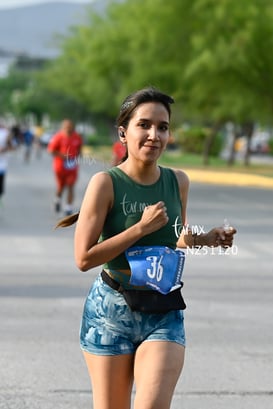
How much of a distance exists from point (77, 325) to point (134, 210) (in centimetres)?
486

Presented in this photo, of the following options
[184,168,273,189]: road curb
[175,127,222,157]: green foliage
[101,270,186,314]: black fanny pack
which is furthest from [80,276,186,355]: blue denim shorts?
[175,127,222,157]: green foliage

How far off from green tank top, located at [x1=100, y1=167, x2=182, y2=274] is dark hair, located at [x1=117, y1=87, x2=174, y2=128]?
0.22 metres

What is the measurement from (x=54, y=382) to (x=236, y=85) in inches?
1274

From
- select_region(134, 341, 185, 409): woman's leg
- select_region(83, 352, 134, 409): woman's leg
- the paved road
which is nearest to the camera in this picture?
select_region(134, 341, 185, 409): woman's leg

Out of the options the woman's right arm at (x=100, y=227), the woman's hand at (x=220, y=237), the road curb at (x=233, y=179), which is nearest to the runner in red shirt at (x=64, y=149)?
the woman's hand at (x=220, y=237)

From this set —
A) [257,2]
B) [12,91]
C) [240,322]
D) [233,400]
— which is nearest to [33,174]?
[257,2]

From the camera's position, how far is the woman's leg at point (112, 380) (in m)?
4.45

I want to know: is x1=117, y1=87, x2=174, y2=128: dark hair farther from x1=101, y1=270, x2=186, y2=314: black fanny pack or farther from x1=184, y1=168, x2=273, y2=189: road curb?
x1=184, y1=168, x2=273, y2=189: road curb

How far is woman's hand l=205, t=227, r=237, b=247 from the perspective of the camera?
15.3 feet

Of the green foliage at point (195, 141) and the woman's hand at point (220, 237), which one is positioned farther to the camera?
the green foliage at point (195, 141)

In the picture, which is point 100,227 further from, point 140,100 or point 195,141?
point 195,141

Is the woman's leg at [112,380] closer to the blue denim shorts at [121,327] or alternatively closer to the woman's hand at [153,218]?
the blue denim shorts at [121,327]

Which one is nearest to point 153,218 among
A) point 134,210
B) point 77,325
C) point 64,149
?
point 134,210

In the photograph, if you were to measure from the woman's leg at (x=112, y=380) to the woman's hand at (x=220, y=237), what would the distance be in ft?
1.95
